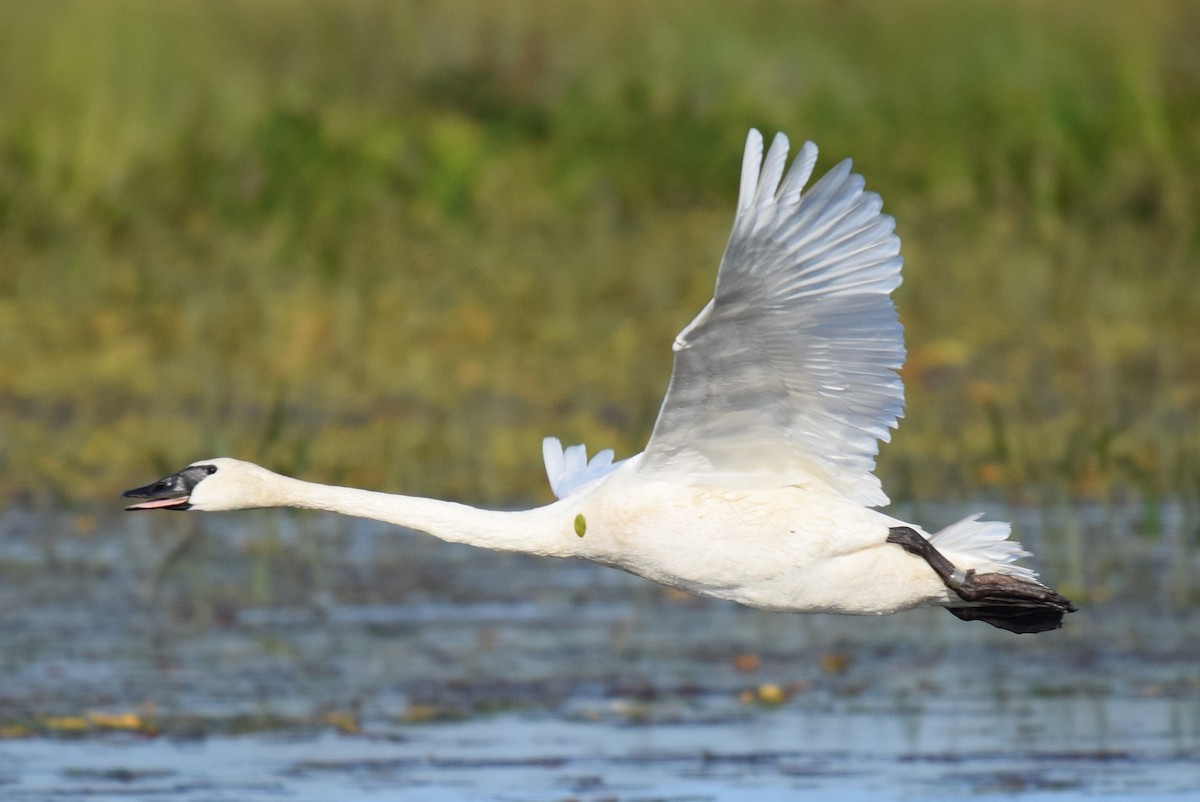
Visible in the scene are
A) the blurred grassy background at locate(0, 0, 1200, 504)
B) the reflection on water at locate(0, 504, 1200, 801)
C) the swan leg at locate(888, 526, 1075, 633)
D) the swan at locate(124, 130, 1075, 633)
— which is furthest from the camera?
the blurred grassy background at locate(0, 0, 1200, 504)

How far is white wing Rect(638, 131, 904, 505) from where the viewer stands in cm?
696

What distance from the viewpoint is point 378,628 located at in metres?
11.4

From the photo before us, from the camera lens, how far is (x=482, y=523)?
7.82 metres

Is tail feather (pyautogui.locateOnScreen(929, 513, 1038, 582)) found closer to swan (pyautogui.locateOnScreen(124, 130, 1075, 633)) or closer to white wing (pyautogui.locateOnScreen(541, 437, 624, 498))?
swan (pyautogui.locateOnScreen(124, 130, 1075, 633))

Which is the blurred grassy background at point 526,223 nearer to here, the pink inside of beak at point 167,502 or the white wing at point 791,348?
the pink inside of beak at point 167,502

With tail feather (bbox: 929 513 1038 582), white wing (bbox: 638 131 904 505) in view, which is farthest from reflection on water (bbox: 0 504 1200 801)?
white wing (bbox: 638 131 904 505)

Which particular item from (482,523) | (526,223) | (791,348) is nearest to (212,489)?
(482,523)

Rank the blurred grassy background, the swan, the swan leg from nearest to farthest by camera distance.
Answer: the swan < the swan leg < the blurred grassy background

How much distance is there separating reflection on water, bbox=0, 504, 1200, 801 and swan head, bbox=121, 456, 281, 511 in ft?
4.56

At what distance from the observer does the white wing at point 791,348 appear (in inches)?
274

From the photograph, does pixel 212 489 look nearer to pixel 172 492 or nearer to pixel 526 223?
pixel 172 492

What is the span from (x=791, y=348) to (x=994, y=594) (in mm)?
1042

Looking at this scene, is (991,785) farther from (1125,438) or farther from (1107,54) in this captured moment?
(1107,54)

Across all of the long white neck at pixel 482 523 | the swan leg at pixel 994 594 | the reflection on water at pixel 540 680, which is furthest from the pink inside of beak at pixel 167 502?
the swan leg at pixel 994 594
